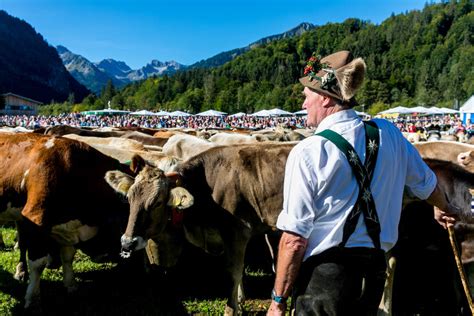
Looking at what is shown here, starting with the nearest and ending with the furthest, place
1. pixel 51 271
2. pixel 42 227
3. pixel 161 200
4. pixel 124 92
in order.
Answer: pixel 161 200 → pixel 42 227 → pixel 51 271 → pixel 124 92

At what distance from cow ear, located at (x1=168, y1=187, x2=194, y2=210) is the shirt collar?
2.33 m

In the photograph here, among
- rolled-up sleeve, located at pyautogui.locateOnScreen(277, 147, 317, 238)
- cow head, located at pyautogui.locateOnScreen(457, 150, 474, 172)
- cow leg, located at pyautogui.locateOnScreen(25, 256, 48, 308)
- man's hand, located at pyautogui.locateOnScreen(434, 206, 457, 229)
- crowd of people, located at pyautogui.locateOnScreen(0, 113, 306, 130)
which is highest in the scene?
crowd of people, located at pyautogui.locateOnScreen(0, 113, 306, 130)

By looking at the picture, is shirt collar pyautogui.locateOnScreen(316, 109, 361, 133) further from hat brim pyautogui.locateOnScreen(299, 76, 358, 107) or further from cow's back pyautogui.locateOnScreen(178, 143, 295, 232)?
cow's back pyautogui.locateOnScreen(178, 143, 295, 232)

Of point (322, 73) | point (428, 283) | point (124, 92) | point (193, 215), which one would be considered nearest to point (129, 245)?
point (193, 215)

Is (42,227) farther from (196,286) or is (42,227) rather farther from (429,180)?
(429,180)

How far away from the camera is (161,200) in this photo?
461cm

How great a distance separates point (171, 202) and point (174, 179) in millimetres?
333

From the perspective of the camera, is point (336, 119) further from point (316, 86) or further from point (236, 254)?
point (236, 254)

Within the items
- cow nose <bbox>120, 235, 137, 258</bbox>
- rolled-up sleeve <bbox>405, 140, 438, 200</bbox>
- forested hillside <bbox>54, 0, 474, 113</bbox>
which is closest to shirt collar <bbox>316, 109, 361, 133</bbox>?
rolled-up sleeve <bbox>405, 140, 438, 200</bbox>

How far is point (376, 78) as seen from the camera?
154125 mm

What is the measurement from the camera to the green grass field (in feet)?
18.1

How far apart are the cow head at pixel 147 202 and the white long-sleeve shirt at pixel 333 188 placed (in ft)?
7.54

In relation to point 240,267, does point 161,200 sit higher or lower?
higher

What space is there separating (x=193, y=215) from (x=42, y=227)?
1.78 metres
